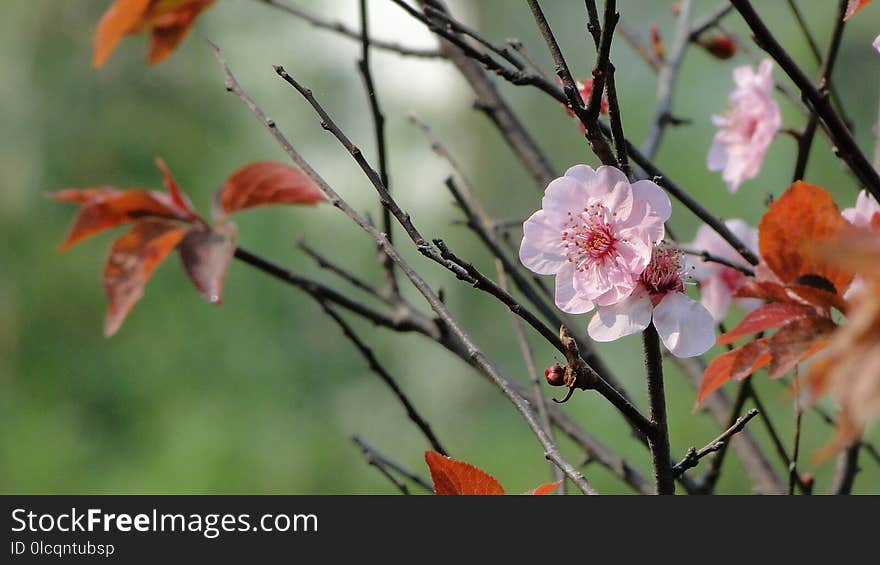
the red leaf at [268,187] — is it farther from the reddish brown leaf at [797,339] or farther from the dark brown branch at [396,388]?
the reddish brown leaf at [797,339]

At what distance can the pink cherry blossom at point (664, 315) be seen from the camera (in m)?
0.40

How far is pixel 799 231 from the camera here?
0.35 m

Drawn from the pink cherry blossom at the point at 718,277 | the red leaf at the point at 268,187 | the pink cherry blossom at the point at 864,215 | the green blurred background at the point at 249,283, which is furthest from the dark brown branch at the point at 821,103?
the green blurred background at the point at 249,283

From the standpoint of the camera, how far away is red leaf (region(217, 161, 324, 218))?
27.4 inches

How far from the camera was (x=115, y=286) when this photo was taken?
68 centimetres

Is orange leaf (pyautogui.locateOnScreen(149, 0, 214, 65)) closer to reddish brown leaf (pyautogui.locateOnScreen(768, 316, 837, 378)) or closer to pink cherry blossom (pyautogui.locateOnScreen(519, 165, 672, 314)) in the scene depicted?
pink cherry blossom (pyautogui.locateOnScreen(519, 165, 672, 314))

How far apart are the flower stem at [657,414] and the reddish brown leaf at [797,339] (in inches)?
1.8

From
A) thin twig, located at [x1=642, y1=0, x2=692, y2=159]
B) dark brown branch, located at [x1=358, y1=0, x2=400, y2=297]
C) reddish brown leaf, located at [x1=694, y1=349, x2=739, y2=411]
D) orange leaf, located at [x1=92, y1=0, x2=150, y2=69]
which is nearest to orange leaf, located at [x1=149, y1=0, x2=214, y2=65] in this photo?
orange leaf, located at [x1=92, y1=0, x2=150, y2=69]

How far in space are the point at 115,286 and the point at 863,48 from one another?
337cm

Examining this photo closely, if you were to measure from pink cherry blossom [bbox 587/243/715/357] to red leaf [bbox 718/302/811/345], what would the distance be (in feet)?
0.12

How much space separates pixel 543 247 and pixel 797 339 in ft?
0.44

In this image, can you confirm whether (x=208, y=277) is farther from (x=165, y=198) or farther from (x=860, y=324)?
(x=860, y=324)

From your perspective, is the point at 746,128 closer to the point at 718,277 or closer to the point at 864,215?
the point at 718,277
